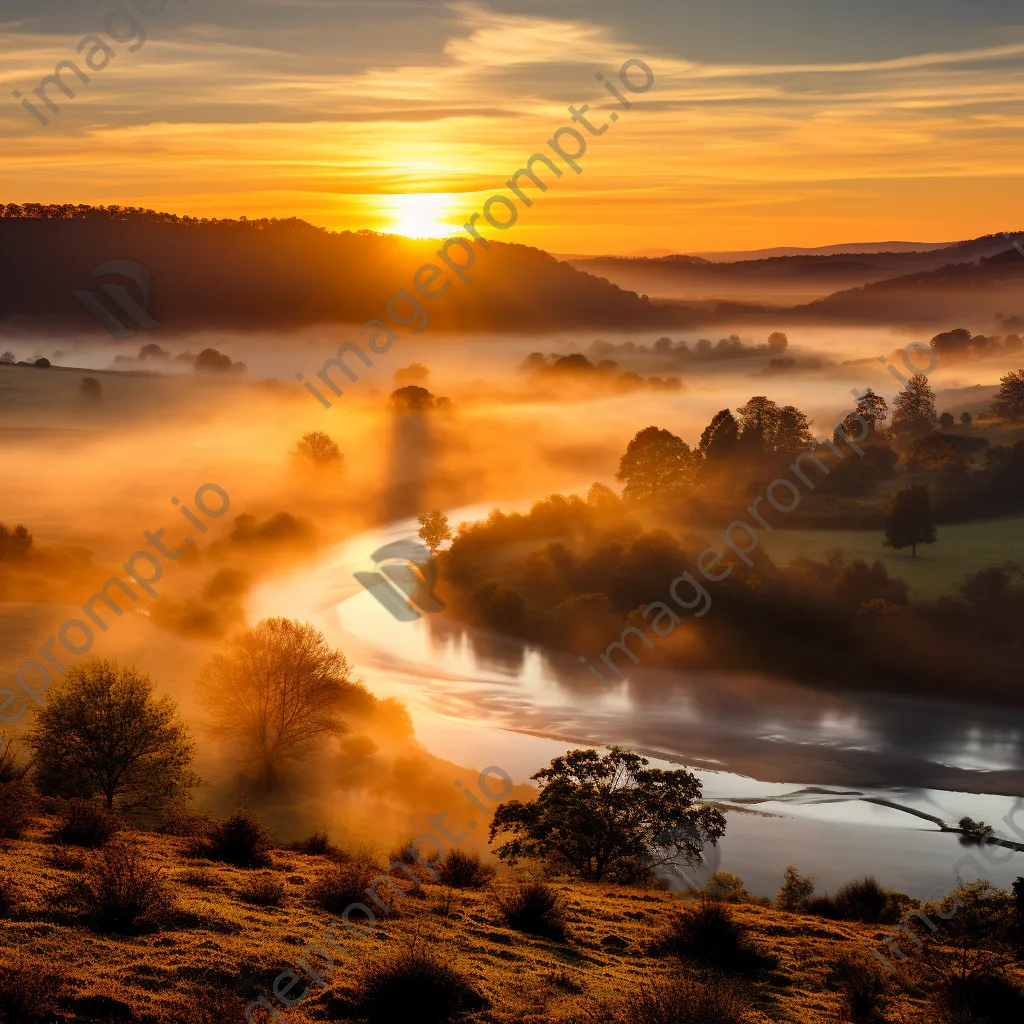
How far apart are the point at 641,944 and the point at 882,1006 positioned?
225 inches

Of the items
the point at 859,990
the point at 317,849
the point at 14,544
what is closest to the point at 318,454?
the point at 14,544

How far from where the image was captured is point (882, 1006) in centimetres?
2262

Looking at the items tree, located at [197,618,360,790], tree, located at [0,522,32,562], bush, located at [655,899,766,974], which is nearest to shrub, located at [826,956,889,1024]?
bush, located at [655,899,766,974]

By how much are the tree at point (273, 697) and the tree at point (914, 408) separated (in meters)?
118

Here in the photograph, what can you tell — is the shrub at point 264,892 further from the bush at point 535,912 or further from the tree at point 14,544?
the tree at point 14,544

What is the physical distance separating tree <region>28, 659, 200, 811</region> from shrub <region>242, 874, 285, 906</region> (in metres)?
17.0

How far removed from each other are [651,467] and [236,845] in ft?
304

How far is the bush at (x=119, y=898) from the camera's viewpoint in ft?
68.3

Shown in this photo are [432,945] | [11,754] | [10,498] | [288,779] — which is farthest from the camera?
[10,498]

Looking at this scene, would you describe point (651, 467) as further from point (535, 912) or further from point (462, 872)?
point (535, 912)

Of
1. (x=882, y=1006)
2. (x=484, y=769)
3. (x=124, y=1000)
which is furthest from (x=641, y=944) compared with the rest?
(x=484, y=769)

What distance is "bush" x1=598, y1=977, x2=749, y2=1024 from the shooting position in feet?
61.8

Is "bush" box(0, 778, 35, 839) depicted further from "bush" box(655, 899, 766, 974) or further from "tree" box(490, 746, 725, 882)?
"bush" box(655, 899, 766, 974)

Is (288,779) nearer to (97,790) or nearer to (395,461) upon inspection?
(97,790)
